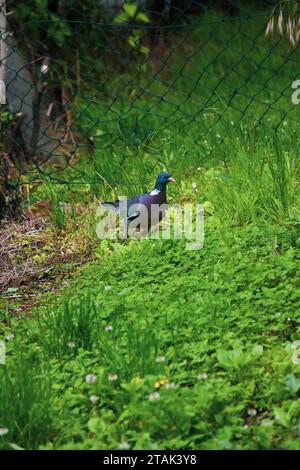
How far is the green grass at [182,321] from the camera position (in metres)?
2.59

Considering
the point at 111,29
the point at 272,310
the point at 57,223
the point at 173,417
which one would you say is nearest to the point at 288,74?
the point at 111,29

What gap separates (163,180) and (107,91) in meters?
2.09

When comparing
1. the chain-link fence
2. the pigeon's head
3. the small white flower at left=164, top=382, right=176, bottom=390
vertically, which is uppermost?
the chain-link fence

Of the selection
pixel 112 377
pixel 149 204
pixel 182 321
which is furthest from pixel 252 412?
pixel 149 204

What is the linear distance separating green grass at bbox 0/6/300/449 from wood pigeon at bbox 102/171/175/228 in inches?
6.1

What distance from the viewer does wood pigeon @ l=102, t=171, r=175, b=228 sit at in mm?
4051

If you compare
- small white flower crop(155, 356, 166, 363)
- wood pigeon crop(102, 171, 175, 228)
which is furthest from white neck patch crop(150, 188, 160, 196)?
small white flower crop(155, 356, 166, 363)

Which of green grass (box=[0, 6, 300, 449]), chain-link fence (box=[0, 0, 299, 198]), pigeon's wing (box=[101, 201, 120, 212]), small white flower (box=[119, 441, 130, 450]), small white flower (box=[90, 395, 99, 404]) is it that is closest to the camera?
small white flower (box=[119, 441, 130, 450])

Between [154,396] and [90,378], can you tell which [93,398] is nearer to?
[90,378]

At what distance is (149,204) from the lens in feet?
13.4

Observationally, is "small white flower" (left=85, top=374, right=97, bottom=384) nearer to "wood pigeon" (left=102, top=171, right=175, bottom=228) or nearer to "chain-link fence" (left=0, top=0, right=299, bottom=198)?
"wood pigeon" (left=102, top=171, right=175, bottom=228)

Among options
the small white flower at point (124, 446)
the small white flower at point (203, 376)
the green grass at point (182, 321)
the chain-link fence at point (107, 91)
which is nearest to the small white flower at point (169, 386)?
the green grass at point (182, 321)

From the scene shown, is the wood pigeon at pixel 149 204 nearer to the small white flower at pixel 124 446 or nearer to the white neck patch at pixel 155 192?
the white neck patch at pixel 155 192

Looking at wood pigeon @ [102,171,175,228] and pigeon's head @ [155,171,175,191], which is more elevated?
pigeon's head @ [155,171,175,191]
